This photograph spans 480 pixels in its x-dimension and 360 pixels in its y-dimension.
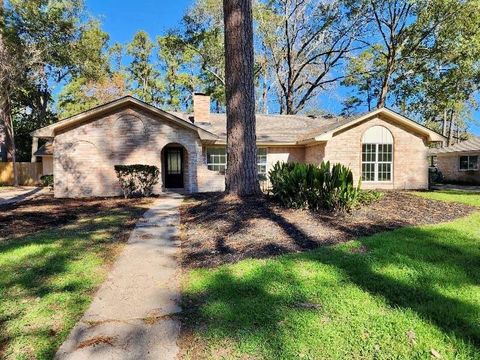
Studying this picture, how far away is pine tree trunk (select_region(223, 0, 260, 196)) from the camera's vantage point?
29.7 ft

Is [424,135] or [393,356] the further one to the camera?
[424,135]

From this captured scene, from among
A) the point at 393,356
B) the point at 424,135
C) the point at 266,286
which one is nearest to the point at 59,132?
the point at 266,286

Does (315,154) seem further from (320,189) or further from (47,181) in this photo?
(47,181)

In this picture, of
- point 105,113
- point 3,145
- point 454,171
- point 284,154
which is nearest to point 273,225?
point 105,113

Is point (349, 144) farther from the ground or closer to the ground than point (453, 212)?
farther from the ground

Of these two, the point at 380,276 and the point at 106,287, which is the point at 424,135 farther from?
the point at 106,287

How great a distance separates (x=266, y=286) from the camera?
4203 millimetres

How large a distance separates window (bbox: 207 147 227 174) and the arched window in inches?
293

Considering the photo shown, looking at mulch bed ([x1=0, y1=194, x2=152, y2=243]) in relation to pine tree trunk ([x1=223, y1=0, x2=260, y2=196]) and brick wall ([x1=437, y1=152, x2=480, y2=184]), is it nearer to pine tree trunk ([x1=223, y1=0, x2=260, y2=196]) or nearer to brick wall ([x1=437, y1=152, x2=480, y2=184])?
pine tree trunk ([x1=223, y1=0, x2=260, y2=196])

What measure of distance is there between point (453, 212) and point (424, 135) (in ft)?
38.2

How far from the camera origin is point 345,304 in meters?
3.66

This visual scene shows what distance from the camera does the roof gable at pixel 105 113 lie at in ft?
49.7

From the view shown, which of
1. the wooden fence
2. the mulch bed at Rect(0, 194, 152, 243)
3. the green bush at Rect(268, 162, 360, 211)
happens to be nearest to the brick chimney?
the mulch bed at Rect(0, 194, 152, 243)

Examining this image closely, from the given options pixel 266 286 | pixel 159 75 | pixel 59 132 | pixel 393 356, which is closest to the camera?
pixel 393 356
